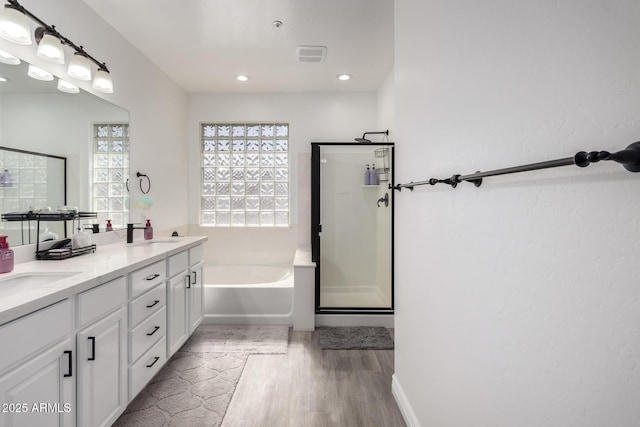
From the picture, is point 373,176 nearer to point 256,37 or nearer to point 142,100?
point 256,37

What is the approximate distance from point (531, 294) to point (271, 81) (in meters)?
3.47

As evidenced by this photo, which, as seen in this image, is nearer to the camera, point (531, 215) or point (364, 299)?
point (531, 215)

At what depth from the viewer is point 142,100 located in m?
2.92

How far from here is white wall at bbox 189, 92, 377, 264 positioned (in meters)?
4.00

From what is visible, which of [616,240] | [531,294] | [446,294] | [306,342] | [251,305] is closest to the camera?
[616,240]

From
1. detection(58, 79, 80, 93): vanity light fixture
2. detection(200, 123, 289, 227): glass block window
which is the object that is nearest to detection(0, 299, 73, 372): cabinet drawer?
detection(58, 79, 80, 93): vanity light fixture

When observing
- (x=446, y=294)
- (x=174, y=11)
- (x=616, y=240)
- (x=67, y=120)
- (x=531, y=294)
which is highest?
(x=174, y=11)

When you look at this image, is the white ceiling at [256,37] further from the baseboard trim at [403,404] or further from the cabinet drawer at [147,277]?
the baseboard trim at [403,404]

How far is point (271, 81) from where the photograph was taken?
11.8 ft

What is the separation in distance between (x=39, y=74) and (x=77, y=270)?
1.20 meters

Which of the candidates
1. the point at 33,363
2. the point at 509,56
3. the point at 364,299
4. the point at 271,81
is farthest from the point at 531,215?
the point at 271,81

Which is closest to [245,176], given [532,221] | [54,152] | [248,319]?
[248,319]

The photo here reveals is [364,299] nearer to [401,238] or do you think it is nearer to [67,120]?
[401,238]

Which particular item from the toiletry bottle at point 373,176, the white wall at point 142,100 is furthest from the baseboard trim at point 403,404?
the white wall at point 142,100
